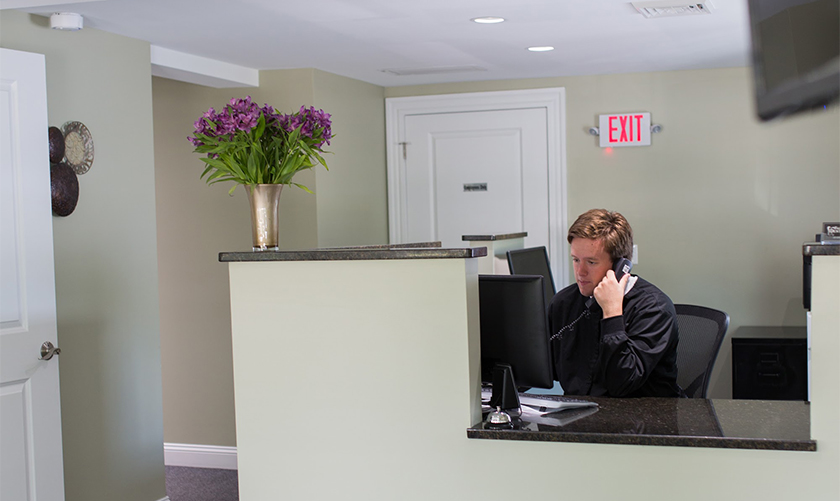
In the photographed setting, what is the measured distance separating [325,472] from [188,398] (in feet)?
9.15

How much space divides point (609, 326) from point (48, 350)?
2023 millimetres

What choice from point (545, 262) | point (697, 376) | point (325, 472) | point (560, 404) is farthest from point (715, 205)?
point (325, 472)

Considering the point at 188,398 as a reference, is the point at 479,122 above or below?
above

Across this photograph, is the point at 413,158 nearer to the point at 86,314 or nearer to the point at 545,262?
the point at 545,262

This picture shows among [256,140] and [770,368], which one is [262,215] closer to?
[256,140]

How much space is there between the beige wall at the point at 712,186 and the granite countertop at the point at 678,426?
300cm

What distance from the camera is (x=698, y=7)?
3.16 m

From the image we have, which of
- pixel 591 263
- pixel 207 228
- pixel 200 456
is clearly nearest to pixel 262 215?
pixel 591 263

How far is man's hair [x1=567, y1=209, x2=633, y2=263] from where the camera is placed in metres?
2.31

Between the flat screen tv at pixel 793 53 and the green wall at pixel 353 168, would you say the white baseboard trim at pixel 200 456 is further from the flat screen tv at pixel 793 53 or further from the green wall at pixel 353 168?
the flat screen tv at pixel 793 53

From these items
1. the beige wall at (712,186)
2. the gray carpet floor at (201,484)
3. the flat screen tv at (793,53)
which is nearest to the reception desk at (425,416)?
the flat screen tv at (793,53)

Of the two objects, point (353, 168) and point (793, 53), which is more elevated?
point (353, 168)

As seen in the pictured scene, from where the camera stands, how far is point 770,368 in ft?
14.5

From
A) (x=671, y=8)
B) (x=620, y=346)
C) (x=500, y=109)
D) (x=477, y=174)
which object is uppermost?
(x=671, y=8)
